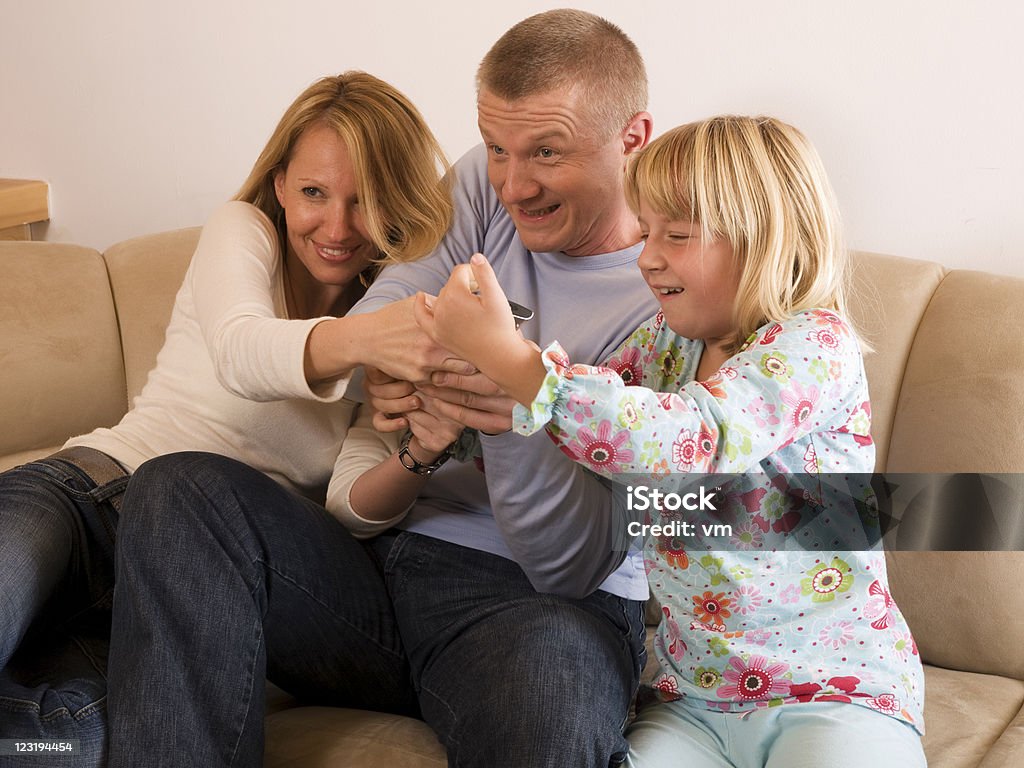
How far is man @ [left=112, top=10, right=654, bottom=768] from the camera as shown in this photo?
1.21 meters

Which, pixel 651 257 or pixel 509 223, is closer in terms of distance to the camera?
pixel 651 257

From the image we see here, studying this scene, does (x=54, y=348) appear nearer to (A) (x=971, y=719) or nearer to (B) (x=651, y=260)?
(B) (x=651, y=260)

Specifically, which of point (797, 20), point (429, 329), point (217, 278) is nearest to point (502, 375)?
point (429, 329)

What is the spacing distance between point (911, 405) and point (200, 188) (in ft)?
4.95

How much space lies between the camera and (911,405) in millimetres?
1600

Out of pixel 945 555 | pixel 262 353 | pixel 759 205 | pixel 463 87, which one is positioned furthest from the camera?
pixel 463 87

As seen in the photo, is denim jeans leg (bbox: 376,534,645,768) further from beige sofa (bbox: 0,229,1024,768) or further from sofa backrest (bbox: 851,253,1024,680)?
sofa backrest (bbox: 851,253,1024,680)

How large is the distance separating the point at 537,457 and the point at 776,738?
1.28ft

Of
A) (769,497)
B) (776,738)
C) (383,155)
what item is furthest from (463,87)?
(776,738)

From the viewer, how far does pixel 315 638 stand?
53.5 inches

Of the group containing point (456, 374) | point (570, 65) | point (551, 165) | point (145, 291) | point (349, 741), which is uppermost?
point (570, 65)

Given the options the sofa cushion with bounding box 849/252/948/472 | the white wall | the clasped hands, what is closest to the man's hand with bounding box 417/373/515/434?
the clasped hands

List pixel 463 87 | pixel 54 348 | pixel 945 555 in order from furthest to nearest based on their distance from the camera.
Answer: pixel 463 87 → pixel 54 348 → pixel 945 555

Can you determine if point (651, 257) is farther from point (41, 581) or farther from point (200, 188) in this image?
point (200, 188)
